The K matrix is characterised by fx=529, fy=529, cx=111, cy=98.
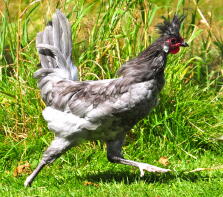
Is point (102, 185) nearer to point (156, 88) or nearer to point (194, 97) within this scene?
→ point (156, 88)

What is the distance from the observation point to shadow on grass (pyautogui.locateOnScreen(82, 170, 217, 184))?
5.44 metres

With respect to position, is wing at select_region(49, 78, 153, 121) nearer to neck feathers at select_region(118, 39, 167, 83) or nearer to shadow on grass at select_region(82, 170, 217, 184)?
neck feathers at select_region(118, 39, 167, 83)

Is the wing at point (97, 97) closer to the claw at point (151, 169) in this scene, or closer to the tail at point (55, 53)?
the tail at point (55, 53)

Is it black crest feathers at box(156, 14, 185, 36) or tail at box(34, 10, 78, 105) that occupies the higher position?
black crest feathers at box(156, 14, 185, 36)

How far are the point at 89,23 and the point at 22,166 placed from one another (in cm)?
214

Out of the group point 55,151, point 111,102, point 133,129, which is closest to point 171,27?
point 111,102

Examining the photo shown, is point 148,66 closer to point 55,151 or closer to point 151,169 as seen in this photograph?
point 151,169

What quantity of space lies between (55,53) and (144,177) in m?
1.71

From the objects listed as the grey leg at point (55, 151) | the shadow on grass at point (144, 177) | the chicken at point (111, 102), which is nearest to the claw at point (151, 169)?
the chicken at point (111, 102)

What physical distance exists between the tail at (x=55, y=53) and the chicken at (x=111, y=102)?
0.40 feet

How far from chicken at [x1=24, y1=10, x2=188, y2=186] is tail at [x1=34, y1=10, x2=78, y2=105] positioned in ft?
0.40

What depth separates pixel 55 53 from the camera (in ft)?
19.6

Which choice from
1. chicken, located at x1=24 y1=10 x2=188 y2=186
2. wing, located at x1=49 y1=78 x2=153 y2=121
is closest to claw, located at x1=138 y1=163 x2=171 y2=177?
chicken, located at x1=24 y1=10 x2=188 y2=186

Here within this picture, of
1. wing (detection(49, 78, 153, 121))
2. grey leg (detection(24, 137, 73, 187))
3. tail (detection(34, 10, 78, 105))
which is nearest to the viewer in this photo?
wing (detection(49, 78, 153, 121))
